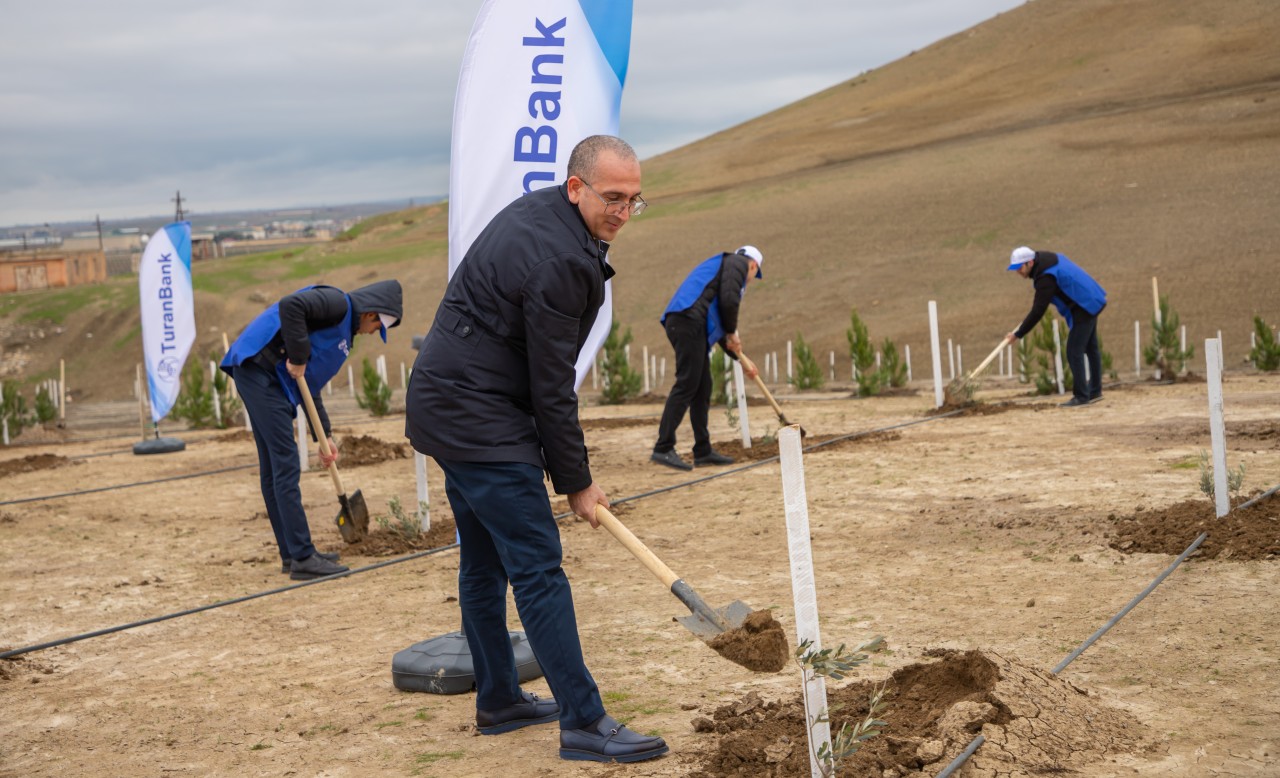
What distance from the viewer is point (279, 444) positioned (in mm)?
6801

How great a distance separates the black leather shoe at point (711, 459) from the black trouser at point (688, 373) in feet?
0.82

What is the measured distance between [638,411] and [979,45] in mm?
57686

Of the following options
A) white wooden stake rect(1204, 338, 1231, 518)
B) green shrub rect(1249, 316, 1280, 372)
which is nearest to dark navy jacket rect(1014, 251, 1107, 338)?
green shrub rect(1249, 316, 1280, 372)

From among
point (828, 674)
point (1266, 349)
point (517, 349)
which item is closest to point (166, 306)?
point (517, 349)

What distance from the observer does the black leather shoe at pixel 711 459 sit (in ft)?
32.1

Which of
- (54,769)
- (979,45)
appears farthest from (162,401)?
(979,45)

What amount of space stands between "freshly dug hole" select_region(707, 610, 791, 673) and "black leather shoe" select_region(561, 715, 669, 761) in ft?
1.25

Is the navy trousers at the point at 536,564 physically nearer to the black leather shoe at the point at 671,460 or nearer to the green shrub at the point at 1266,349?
the black leather shoe at the point at 671,460

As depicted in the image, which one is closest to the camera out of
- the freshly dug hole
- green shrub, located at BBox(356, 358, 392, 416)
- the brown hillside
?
the freshly dug hole

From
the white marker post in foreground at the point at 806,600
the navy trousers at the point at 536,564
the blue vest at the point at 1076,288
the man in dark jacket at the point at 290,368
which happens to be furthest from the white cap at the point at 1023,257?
the white marker post in foreground at the point at 806,600

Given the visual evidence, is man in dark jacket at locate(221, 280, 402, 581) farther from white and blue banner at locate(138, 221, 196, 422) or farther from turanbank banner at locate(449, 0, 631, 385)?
white and blue banner at locate(138, 221, 196, 422)

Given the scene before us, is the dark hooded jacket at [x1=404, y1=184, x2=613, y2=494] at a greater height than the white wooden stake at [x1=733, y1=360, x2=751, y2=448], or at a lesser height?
greater

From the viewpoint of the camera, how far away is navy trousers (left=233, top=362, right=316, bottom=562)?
6781 mm

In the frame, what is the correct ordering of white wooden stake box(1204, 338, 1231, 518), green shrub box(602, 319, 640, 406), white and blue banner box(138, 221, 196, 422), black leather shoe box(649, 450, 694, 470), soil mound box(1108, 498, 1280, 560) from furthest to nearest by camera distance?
green shrub box(602, 319, 640, 406), white and blue banner box(138, 221, 196, 422), black leather shoe box(649, 450, 694, 470), white wooden stake box(1204, 338, 1231, 518), soil mound box(1108, 498, 1280, 560)
